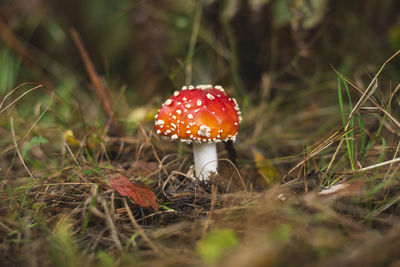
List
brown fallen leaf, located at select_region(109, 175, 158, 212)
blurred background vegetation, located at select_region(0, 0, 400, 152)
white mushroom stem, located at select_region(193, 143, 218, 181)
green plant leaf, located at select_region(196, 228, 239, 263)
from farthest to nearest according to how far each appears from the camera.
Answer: blurred background vegetation, located at select_region(0, 0, 400, 152)
white mushroom stem, located at select_region(193, 143, 218, 181)
brown fallen leaf, located at select_region(109, 175, 158, 212)
green plant leaf, located at select_region(196, 228, 239, 263)

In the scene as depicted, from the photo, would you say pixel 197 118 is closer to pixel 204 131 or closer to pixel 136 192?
pixel 204 131

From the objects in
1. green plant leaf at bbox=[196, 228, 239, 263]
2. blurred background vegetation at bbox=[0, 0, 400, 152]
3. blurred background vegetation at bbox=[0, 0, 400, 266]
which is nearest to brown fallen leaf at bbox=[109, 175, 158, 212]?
blurred background vegetation at bbox=[0, 0, 400, 266]

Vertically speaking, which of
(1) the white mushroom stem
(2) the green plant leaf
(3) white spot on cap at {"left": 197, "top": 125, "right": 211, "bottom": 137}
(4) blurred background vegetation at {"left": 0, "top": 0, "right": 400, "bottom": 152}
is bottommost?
(2) the green plant leaf

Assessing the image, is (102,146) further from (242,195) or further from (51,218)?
(242,195)

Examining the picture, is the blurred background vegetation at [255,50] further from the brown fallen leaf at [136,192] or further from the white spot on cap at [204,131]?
the brown fallen leaf at [136,192]

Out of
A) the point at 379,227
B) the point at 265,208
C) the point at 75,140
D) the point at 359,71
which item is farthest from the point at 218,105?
the point at 359,71

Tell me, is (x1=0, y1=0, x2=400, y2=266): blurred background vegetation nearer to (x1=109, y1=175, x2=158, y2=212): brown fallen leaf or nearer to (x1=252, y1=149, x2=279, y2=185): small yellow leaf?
(x1=252, y1=149, x2=279, y2=185): small yellow leaf

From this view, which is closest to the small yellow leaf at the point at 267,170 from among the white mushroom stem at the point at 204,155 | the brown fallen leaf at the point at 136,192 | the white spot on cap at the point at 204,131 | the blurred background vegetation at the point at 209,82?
the blurred background vegetation at the point at 209,82
